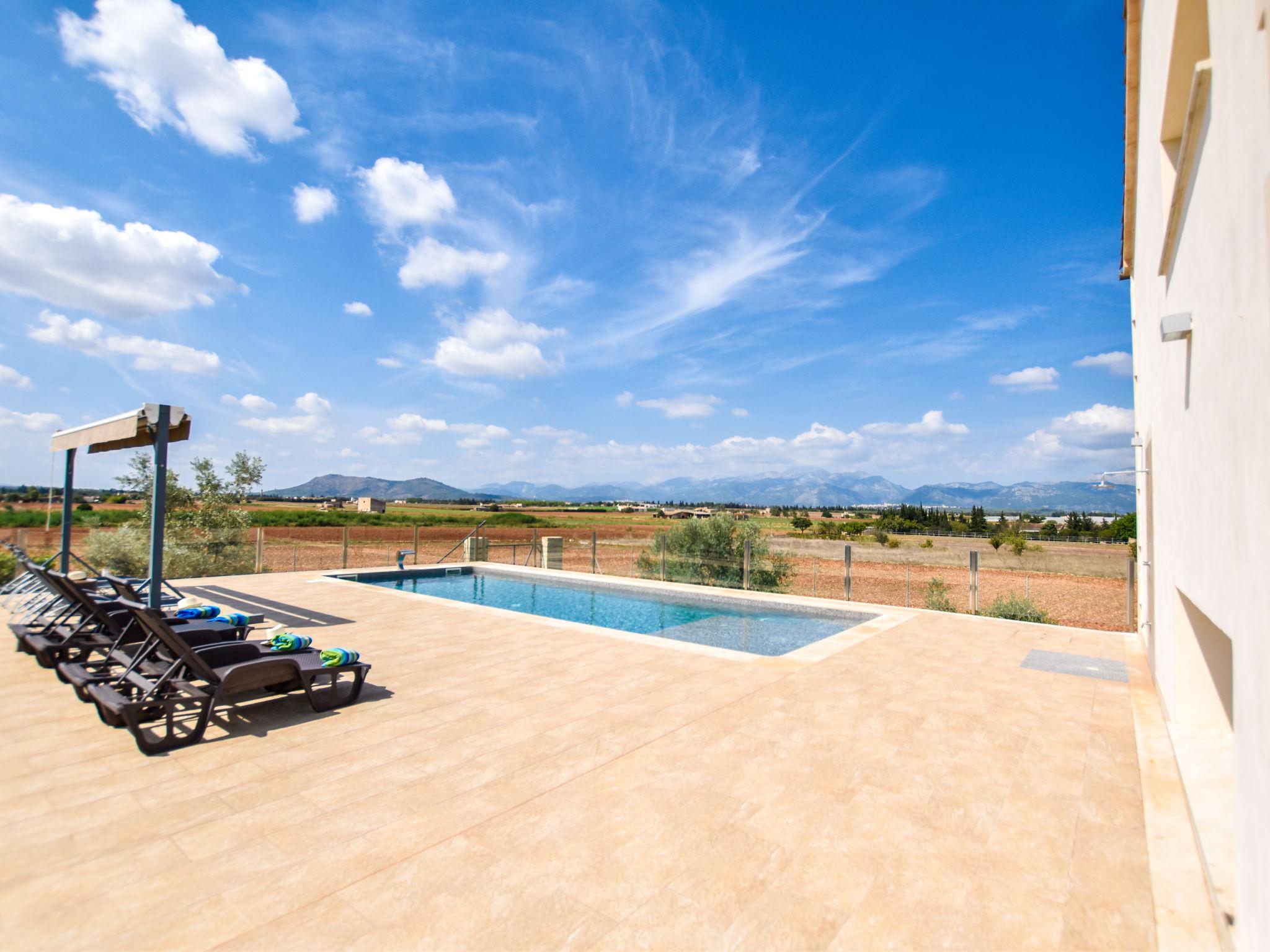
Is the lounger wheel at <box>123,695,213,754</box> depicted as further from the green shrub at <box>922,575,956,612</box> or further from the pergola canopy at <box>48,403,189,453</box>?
the green shrub at <box>922,575,956,612</box>

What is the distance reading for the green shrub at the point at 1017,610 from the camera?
33.2 feet

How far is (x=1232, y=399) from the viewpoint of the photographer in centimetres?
204

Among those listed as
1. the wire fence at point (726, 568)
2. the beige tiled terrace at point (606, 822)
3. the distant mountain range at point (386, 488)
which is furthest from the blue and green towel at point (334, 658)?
the distant mountain range at point (386, 488)

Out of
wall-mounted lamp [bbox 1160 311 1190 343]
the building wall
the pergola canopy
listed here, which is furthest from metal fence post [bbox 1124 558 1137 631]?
the pergola canopy

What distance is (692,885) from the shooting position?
2600mm

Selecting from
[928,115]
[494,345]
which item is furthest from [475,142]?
[928,115]

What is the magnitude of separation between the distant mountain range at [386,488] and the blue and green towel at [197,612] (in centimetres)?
14050

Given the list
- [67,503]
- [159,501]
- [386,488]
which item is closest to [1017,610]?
[159,501]

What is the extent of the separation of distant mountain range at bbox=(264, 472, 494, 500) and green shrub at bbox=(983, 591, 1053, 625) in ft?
461

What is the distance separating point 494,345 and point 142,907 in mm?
21614

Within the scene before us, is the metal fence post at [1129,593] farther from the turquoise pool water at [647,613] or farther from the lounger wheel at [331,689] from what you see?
the lounger wheel at [331,689]

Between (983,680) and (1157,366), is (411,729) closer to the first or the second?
(983,680)

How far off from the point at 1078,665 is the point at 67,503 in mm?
12778

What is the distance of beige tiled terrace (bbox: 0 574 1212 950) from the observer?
2350 millimetres
